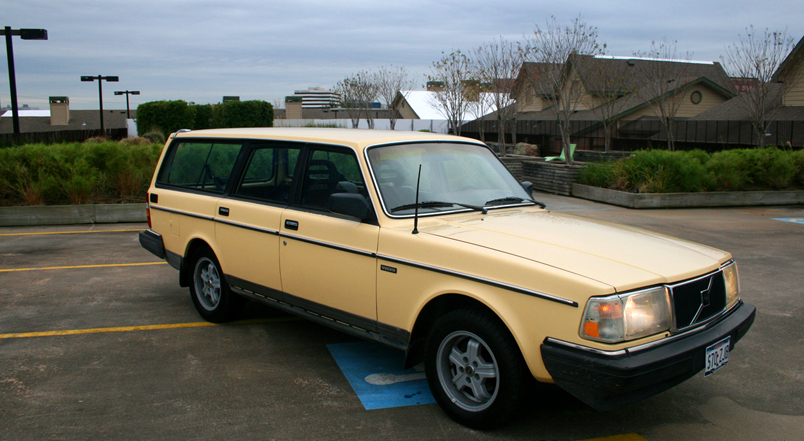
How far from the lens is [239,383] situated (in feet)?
14.7

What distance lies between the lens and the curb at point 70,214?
11.8 meters

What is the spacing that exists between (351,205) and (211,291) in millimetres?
2423

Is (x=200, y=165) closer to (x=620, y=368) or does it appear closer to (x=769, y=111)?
(x=620, y=368)

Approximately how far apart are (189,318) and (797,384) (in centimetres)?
522

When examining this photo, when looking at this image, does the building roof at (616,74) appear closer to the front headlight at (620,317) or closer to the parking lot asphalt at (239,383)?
the parking lot asphalt at (239,383)

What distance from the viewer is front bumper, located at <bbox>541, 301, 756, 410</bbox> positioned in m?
3.10


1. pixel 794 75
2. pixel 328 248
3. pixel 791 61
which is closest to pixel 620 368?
pixel 328 248

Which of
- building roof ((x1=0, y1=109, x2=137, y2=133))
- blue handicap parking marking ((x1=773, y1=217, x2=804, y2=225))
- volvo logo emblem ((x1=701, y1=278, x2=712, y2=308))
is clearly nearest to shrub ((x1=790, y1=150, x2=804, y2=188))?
blue handicap parking marking ((x1=773, y1=217, x2=804, y2=225))

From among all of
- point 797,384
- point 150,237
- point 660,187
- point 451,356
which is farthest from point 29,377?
point 660,187

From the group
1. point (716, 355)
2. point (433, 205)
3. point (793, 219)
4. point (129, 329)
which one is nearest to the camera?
point (716, 355)

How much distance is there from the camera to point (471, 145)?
5277 millimetres

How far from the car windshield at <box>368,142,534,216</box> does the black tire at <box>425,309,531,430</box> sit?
3.13ft

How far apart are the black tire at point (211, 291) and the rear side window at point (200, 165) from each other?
2.14ft

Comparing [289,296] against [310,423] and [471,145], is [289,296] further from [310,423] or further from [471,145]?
[471,145]
